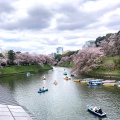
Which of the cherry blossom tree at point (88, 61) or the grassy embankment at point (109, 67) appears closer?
the grassy embankment at point (109, 67)

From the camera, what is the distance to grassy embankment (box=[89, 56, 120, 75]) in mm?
66938

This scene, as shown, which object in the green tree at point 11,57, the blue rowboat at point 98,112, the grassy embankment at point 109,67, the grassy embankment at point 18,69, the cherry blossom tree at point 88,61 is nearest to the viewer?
the blue rowboat at point 98,112

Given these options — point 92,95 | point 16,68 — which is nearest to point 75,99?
point 92,95

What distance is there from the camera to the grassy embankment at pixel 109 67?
66.9m

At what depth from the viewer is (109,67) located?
6875cm

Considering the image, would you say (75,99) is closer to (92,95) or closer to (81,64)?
(92,95)

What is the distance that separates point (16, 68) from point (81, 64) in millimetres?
35982

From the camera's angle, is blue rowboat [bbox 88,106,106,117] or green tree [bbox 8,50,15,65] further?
green tree [bbox 8,50,15,65]

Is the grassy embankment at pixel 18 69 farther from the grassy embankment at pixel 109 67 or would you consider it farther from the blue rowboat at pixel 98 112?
the blue rowboat at pixel 98 112

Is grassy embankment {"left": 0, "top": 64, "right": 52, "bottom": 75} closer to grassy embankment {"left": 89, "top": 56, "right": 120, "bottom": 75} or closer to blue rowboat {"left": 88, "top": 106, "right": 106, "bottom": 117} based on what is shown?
grassy embankment {"left": 89, "top": 56, "right": 120, "bottom": 75}

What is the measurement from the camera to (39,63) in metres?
114

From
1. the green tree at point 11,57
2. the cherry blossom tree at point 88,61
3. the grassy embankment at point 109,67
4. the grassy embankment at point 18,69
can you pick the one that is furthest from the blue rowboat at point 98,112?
the green tree at point 11,57

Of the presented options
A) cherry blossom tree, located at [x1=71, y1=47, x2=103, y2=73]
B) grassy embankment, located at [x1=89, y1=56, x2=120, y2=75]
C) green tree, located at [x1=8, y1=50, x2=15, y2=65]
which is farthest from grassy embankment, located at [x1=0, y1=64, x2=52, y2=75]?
grassy embankment, located at [x1=89, y1=56, x2=120, y2=75]

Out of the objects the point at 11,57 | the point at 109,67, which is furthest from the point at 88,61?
the point at 11,57
